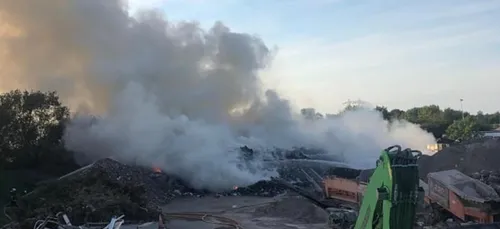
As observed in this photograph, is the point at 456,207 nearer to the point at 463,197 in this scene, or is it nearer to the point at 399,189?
the point at 463,197

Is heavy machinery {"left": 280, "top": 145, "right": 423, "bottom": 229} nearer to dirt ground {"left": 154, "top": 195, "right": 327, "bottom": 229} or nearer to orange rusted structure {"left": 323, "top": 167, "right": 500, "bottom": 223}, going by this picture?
orange rusted structure {"left": 323, "top": 167, "right": 500, "bottom": 223}

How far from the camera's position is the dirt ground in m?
17.8

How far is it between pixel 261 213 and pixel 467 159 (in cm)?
747

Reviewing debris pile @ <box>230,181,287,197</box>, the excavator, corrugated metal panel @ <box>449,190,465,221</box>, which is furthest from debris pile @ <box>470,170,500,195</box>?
debris pile @ <box>230,181,287,197</box>

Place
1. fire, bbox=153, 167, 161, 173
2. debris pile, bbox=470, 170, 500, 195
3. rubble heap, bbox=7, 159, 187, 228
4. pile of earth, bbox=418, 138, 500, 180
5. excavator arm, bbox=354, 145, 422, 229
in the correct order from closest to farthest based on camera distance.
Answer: excavator arm, bbox=354, 145, 422, 229
debris pile, bbox=470, 170, 500, 195
rubble heap, bbox=7, 159, 187, 228
pile of earth, bbox=418, 138, 500, 180
fire, bbox=153, 167, 161, 173

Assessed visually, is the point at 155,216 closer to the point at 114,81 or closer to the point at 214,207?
the point at 214,207

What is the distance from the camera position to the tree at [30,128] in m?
28.7

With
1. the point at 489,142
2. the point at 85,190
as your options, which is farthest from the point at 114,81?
the point at 489,142

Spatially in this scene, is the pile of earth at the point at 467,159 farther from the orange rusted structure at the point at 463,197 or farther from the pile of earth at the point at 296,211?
the orange rusted structure at the point at 463,197

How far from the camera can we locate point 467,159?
19.2m

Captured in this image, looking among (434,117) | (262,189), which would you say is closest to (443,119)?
(434,117)

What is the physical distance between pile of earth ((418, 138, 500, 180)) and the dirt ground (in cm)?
405

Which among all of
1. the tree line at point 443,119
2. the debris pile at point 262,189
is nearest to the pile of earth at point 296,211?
the debris pile at point 262,189

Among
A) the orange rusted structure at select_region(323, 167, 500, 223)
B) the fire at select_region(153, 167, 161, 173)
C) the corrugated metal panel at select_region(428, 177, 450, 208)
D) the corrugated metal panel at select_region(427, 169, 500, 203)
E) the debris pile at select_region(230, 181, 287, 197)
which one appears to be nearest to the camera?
the orange rusted structure at select_region(323, 167, 500, 223)
